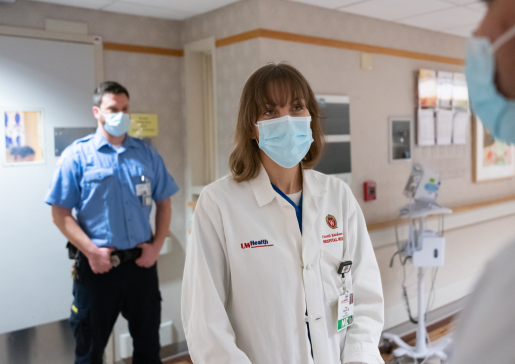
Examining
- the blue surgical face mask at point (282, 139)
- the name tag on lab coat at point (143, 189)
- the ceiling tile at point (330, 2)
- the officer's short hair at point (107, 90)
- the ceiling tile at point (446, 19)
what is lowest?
the name tag on lab coat at point (143, 189)

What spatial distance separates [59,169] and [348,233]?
70.9 inches

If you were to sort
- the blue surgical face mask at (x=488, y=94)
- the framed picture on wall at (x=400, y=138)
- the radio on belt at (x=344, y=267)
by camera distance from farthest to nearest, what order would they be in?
1. the framed picture on wall at (x=400, y=138)
2. the radio on belt at (x=344, y=267)
3. the blue surgical face mask at (x=488, y=94)

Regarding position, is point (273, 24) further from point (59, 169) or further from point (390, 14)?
point (59, 169)

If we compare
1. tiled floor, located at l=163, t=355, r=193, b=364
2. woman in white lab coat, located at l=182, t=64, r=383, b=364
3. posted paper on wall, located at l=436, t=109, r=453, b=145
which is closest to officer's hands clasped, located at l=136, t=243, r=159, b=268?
tiled floor, located at l=163, t=355, r=193, b=364

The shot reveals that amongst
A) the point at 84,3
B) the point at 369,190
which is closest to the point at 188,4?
the point at 84,3

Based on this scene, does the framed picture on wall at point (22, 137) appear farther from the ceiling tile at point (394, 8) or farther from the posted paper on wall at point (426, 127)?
the posted paper on wall at point (426, 127)

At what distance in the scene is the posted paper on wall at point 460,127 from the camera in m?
4.68

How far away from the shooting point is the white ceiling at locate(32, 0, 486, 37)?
3.18 meters

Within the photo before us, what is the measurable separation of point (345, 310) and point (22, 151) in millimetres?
2511

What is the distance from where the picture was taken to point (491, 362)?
48cm

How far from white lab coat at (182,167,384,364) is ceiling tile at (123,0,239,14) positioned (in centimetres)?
211

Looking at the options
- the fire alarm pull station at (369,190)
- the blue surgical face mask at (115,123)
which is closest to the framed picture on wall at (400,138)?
the fire alarm pull station at (369,190)

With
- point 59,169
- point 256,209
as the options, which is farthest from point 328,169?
point 256,209

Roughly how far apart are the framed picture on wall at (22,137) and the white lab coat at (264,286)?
213 centimetres
